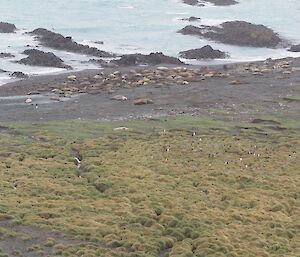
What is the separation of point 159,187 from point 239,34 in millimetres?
67594

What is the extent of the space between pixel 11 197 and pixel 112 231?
6316 mm

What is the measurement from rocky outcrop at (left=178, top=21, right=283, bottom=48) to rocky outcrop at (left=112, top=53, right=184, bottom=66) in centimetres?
1932

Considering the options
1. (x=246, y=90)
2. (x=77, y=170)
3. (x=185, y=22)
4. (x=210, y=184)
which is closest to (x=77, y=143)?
(x=77, y=170)

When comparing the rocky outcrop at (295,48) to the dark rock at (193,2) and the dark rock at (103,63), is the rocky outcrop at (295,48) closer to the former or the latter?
the dark rock at (103,63)

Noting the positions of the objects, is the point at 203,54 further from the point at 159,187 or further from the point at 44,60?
the point at 159,187

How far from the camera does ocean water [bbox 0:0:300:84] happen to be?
8662 cm

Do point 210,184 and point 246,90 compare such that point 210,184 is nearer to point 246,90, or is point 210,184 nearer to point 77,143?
point 77,143

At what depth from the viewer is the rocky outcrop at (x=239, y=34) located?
94.0m

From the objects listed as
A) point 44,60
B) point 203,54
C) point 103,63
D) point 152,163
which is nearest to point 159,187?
point 152,163

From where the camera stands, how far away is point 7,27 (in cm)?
9419

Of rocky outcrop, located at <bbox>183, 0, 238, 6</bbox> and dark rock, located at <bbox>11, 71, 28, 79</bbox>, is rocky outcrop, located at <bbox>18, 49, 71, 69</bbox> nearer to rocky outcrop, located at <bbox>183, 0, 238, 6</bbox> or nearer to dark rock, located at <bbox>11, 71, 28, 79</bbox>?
dark rock, located at <bbox>11, 71, 28, 79</bbox>

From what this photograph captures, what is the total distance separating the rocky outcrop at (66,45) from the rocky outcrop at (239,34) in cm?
2200

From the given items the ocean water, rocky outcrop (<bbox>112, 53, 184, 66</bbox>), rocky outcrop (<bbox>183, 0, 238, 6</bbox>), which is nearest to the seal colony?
rocky outcrop (<bbox>112, 53, 184, 66</bbox>)

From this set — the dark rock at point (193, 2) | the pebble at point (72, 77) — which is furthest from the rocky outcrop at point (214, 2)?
the pebble at point (72, 77)
